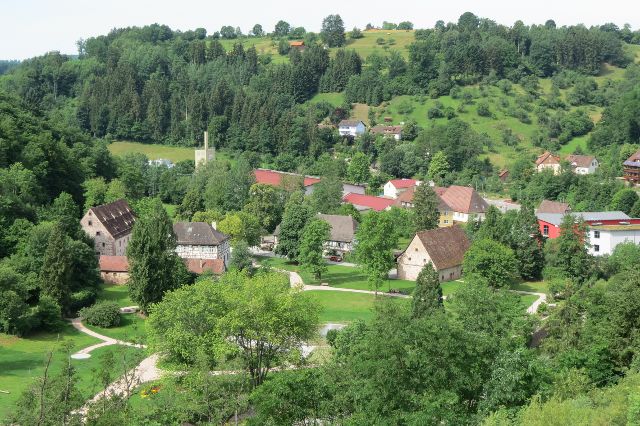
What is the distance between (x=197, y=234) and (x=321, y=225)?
10.3m

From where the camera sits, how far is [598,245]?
6794cm

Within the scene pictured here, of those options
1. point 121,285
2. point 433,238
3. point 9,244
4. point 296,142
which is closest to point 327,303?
point 433,238

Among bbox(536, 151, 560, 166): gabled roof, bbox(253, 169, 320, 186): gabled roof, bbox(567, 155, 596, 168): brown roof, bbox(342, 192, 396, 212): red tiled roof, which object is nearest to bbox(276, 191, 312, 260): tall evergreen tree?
bbox(342, 192, 396, 212): red tiled roof

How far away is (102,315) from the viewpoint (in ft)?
163

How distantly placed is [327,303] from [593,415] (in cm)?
3370

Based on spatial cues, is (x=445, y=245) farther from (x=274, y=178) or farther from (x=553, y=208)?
(x=274, y=178)

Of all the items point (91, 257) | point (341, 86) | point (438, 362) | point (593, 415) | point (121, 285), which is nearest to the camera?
point (593, 415)

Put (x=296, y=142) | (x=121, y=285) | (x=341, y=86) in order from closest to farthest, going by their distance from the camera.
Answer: (x=121, y=285)
(x=296, y=142)
(x=341, y=86)

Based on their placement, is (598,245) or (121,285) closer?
(121,285)

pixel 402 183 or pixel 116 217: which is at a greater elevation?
pixel 116 217

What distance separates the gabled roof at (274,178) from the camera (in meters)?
90.6

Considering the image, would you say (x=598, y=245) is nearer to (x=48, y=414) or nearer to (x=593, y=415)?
(x=593, y=415)

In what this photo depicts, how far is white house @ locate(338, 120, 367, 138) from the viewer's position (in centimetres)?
11462

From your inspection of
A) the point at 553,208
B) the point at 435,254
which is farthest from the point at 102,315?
the point at 553,208
